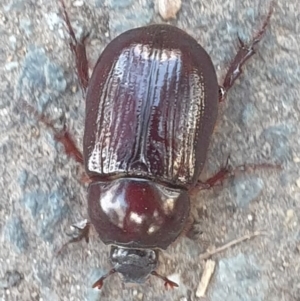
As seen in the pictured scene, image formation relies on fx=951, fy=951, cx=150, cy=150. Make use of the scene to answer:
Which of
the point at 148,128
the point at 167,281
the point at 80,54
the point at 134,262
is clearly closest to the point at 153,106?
the point at 148,128

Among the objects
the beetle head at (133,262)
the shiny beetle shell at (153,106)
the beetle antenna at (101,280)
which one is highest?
the shiny beetle shell at (153,106)

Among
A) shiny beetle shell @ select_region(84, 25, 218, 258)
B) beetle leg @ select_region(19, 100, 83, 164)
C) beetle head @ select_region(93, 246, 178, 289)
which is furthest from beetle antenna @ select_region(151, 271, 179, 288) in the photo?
beetle leg @ select_region(19, 100, 83, 164)

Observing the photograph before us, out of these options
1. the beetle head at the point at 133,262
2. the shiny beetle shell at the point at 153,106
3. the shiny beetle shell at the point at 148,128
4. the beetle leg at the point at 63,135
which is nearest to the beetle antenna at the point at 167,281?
the beetle head at the point at 133,262

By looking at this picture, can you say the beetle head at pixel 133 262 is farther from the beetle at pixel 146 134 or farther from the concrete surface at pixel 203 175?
the concrete surface at pixel 203 175

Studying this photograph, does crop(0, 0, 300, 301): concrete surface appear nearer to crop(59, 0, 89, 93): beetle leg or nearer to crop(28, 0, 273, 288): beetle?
crop(59, 0, 89, 93): beetle leg

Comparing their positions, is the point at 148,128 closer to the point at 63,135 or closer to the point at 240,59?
the point at 63,135

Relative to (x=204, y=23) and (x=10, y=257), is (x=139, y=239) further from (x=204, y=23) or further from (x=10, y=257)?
(x=204, y=23)
